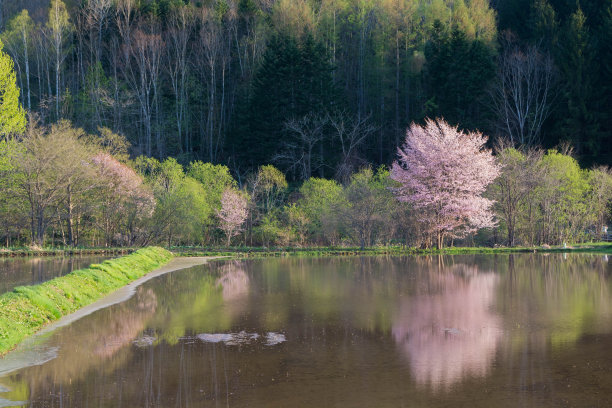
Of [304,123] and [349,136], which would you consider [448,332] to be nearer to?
[304,123]

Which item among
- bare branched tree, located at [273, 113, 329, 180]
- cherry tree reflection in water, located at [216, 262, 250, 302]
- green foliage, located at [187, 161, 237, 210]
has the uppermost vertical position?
bare branched tree, located at [273, 113, 329, 180]

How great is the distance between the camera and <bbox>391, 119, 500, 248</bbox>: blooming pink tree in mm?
40562

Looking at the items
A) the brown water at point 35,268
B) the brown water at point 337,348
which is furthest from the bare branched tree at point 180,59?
the brown water at point 337,348

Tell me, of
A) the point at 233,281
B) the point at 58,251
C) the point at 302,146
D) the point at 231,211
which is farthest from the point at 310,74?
the point at 233,281

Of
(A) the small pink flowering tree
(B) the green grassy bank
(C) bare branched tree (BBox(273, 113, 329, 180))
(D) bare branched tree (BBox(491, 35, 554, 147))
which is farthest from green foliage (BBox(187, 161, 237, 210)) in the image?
(D) bare branched tree (BBox(491, 35, 554, 147))

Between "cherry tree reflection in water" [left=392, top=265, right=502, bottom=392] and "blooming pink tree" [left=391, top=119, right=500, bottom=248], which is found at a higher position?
"blooming pink tree" [left=391, top=119, right=500, bottom=248]

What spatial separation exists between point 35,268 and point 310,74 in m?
36.6

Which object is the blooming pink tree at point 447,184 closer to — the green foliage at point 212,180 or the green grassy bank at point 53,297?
the green foliage at point 212,180

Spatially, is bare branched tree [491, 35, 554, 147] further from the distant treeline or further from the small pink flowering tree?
the small pink flowering tree

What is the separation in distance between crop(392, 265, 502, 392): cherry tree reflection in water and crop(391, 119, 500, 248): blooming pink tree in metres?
16.3

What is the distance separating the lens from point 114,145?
49.3 m

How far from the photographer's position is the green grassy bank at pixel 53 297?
51.1ft

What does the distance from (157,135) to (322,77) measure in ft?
57.5

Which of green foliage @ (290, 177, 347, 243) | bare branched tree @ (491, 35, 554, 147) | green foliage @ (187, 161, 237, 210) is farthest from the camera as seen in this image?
bare branched tree @ (491, 35, 554, 147)
